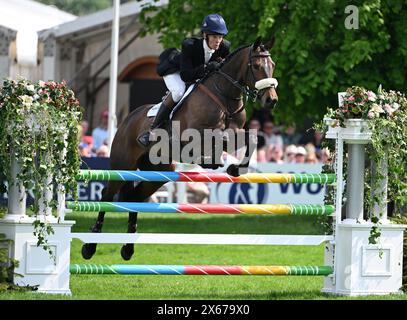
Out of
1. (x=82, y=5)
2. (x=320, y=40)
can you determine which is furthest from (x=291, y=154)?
(x=82, y=5)

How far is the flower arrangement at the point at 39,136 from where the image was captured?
27.3 ft

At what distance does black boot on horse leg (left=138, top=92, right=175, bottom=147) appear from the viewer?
10430mm

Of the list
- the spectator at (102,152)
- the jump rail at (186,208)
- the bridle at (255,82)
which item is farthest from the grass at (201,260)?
the bridle at (255,82)

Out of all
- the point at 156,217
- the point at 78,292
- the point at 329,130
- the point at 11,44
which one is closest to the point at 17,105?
the point at 78,292

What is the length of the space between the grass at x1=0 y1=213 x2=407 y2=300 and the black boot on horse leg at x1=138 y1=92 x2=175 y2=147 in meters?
1.37

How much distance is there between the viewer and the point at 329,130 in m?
9.23

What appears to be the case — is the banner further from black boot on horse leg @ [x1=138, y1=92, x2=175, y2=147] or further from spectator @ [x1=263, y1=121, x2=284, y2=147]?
black boot on horse leg @ [x1=138, y1=92, x2=175, y2=147]

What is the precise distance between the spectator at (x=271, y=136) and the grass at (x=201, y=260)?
11.7ft

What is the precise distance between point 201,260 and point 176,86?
10.1ft

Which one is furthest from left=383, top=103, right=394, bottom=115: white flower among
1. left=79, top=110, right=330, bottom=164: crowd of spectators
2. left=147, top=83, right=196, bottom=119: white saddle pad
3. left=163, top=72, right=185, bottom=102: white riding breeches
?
left=79, top=110, right=330, bottom=164: crowd of spectators

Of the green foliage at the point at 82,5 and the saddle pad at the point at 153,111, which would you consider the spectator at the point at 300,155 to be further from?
the green foliage at the point at 82,5

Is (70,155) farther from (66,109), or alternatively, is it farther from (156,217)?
(156,217)

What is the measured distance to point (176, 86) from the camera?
10.5m
